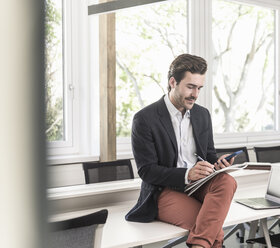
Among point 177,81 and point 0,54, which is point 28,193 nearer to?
point 0,54

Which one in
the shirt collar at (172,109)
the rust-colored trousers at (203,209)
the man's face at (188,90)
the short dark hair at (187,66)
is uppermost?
the short dark hair at (187,66)

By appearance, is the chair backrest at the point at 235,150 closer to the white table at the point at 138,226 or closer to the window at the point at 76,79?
the white table at the point at 138,226

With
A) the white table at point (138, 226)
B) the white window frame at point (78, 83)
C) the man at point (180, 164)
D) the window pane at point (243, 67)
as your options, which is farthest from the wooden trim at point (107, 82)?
the window pane at point (243, 67)

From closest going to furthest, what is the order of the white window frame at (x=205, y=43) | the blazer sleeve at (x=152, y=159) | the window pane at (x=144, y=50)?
1. the blazer sleeve at (x=152, y=159)
2. the window pane at (x=144, y=50)
3. the white window frame at (x=205, y=43)

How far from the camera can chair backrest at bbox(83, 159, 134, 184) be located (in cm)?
300

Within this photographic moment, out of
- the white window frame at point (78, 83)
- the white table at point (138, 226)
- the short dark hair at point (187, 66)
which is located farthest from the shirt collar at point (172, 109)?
the white window frame at point (78, 83)

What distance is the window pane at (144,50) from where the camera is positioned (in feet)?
14.3

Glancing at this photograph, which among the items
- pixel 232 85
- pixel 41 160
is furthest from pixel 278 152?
pixel 41 160

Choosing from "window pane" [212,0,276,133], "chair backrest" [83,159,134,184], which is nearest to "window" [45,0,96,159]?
"chair backrest" [83,159,134,184]

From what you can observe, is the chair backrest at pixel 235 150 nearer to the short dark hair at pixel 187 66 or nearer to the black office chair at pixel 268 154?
the black office chair at pixel 268 154

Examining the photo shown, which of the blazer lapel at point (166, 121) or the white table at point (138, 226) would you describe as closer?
the white table at point (138, 226)

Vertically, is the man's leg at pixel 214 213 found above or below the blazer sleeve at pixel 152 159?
below

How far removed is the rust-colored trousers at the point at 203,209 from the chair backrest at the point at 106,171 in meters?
0.91

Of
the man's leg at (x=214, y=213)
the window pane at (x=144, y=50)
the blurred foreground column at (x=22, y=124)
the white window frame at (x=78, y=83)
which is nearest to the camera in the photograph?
the blurred foreground column at (x=22, y=124)
